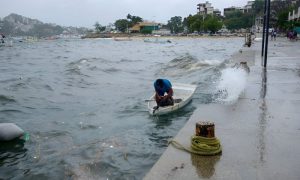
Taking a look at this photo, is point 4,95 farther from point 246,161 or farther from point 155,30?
point 155,30

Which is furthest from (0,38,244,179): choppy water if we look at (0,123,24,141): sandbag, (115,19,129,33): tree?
(115,19,129,33): tree

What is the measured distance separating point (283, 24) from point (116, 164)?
84303mm

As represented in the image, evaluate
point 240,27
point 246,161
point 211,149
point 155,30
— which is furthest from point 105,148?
point 155,30

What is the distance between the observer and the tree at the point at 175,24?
586 feet

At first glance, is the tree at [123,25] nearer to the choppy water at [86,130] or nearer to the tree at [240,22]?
the tree at [240,22]

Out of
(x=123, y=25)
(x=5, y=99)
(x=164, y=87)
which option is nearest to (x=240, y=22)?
(x=123, y=25)

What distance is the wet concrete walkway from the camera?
5.30 metres

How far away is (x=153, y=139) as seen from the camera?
8.97 m

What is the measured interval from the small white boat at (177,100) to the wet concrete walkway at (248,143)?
161 centimetres

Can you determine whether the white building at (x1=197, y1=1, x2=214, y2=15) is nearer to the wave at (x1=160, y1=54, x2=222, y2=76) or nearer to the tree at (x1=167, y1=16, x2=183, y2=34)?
the tree at (x1=167, y1=16, x2=183, y2=34)

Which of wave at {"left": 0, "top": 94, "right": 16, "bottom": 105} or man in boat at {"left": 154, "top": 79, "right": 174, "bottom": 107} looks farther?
wave at {"left": 0, "top": 94, "right": 16, "bottom": 105}

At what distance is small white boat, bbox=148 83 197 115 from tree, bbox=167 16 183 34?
168 m

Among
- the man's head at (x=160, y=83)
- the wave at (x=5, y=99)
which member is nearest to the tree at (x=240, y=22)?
the wave at (x=5, y=99)

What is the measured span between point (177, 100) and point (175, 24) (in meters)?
171
